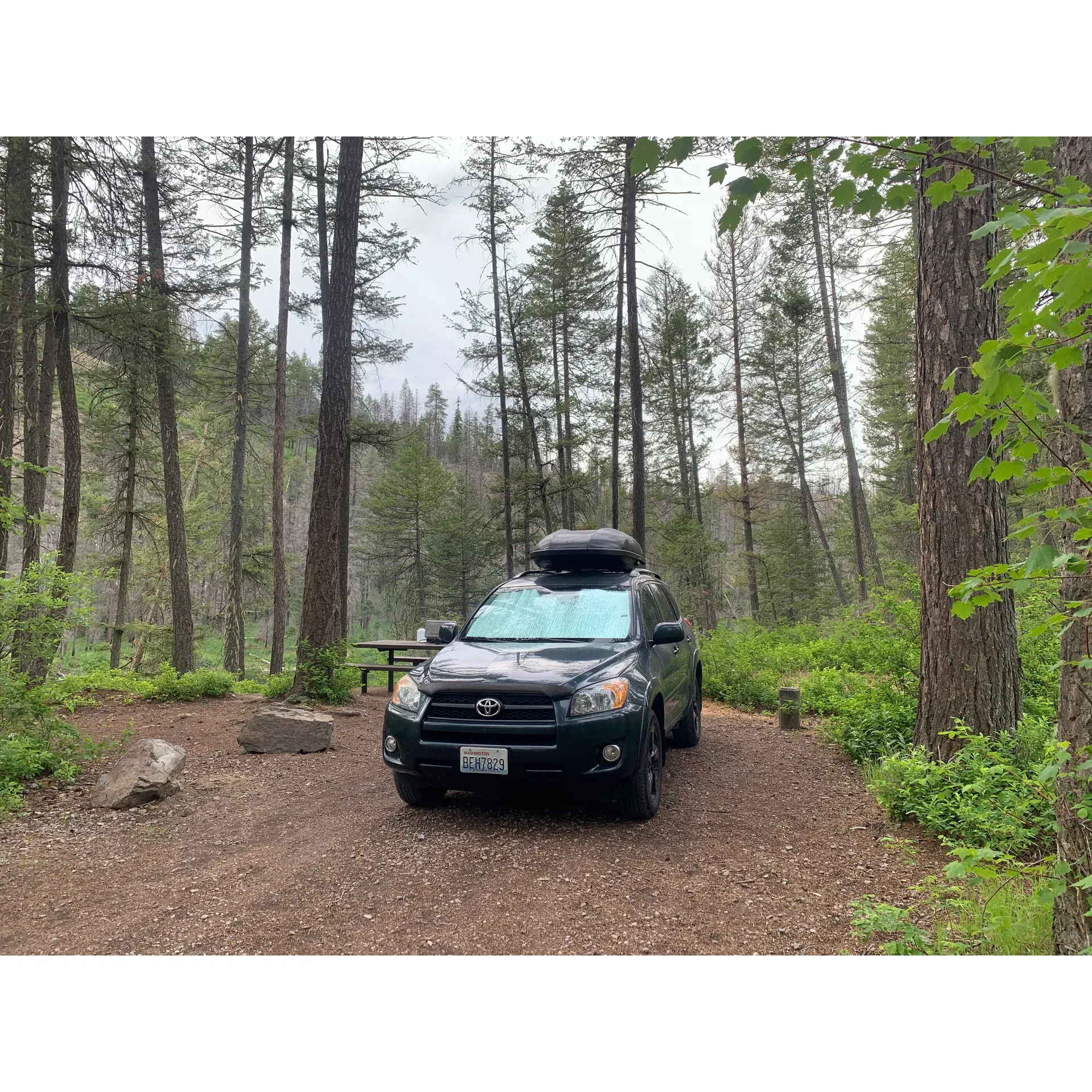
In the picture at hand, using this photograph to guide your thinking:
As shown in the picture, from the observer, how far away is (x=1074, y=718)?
8.55ft

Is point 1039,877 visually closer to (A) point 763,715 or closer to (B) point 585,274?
(A) point 763,715

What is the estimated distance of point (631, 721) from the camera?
4500 millimetres

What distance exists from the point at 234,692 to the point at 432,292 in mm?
15836

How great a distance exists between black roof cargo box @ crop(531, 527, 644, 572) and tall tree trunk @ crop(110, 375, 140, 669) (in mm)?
13065

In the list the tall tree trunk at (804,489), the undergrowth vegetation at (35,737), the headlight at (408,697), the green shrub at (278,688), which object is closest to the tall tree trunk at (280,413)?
the green shrub at (278,688)

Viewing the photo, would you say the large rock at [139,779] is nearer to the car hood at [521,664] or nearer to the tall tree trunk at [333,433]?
the car hood at [521,664]

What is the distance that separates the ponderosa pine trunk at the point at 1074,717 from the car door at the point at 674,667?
313cm

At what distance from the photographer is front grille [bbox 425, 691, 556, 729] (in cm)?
446

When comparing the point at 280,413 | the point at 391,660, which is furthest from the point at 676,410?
the point at 391,660

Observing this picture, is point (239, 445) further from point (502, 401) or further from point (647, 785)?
point (647, 785)

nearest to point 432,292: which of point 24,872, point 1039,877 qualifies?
point 24,872

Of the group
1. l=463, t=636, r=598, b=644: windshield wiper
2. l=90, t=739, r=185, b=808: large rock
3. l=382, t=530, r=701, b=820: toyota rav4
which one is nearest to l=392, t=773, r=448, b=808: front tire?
l=382, t=530, r=701, b=820: toyota rav4

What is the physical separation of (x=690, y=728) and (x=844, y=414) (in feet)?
54.9

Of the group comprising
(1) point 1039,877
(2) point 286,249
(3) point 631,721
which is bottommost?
(1) point 1039,877
